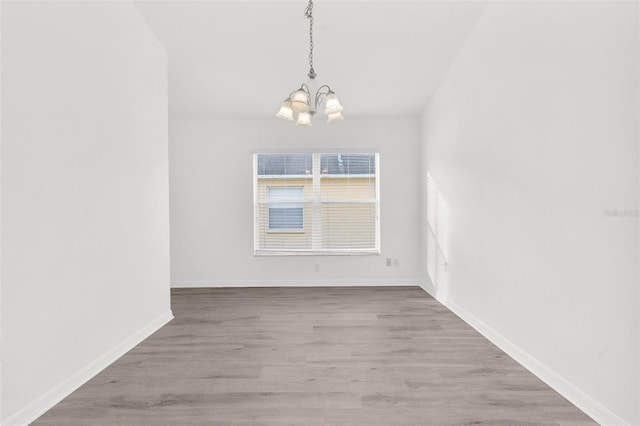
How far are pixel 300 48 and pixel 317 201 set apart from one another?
2323 millimetres

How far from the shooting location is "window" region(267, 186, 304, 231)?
5422 millimetres

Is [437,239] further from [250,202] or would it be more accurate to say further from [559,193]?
[250,202]

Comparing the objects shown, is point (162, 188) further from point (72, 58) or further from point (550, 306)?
point (550, 306)

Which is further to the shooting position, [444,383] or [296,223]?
[296,223]

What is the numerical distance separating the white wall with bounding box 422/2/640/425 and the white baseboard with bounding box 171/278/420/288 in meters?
1.94

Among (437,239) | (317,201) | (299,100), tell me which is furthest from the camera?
(317,201)

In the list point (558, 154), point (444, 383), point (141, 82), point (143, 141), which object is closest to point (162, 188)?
point (143, 141)

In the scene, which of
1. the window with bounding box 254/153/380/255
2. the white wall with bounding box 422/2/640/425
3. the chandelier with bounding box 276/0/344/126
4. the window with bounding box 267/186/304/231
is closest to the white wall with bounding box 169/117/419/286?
the window with bounding box 254/153/380/255

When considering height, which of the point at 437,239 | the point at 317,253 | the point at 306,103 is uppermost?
the point at 306,103

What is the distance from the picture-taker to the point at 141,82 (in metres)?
3.10

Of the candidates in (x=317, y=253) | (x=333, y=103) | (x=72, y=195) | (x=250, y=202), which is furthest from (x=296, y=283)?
(x=72, y=195)

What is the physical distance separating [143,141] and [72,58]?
0.96 m

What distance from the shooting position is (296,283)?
17.4 ft

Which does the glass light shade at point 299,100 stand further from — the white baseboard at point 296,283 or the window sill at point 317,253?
the white baseboard at point 296,283
